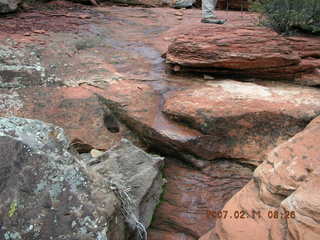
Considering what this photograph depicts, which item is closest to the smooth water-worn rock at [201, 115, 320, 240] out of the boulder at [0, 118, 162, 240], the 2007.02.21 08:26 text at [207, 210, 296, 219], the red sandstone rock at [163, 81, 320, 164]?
the 2007.02.21 08:26 text at [207, 210, 296, 219]

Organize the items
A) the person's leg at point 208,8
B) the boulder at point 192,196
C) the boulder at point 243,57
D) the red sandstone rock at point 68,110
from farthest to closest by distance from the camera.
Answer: the person's leg at point 208,8 → the boulder at point 243,57 → the red sandstone rock at point 68,110 → the boulder at point 192,196

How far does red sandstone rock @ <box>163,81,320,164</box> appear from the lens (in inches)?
171

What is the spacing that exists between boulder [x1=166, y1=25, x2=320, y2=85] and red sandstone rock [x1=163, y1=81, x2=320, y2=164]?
20.6 inches

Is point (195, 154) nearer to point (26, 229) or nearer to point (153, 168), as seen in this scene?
point (153, 168)

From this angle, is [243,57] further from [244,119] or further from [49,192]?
[49,192]

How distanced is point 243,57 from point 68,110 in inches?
74.0

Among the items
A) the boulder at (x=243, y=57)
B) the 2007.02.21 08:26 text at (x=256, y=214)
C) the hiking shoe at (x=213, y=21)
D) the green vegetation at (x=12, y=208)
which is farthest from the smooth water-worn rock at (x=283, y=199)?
the hiking shoe at (x=213, y=21)

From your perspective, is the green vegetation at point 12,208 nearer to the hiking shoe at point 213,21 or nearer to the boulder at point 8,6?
the boulder at point 8,6

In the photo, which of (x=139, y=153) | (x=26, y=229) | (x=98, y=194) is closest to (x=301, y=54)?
(x=139, y=153)

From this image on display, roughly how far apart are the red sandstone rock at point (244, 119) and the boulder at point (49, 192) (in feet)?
4.68

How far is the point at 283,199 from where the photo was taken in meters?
3.03

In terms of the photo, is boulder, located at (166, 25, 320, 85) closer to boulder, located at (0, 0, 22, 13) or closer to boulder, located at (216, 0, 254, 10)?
boulder, located at (0, 0, 22, 13)

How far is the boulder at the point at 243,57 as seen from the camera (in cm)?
489

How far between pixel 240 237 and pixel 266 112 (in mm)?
1675
